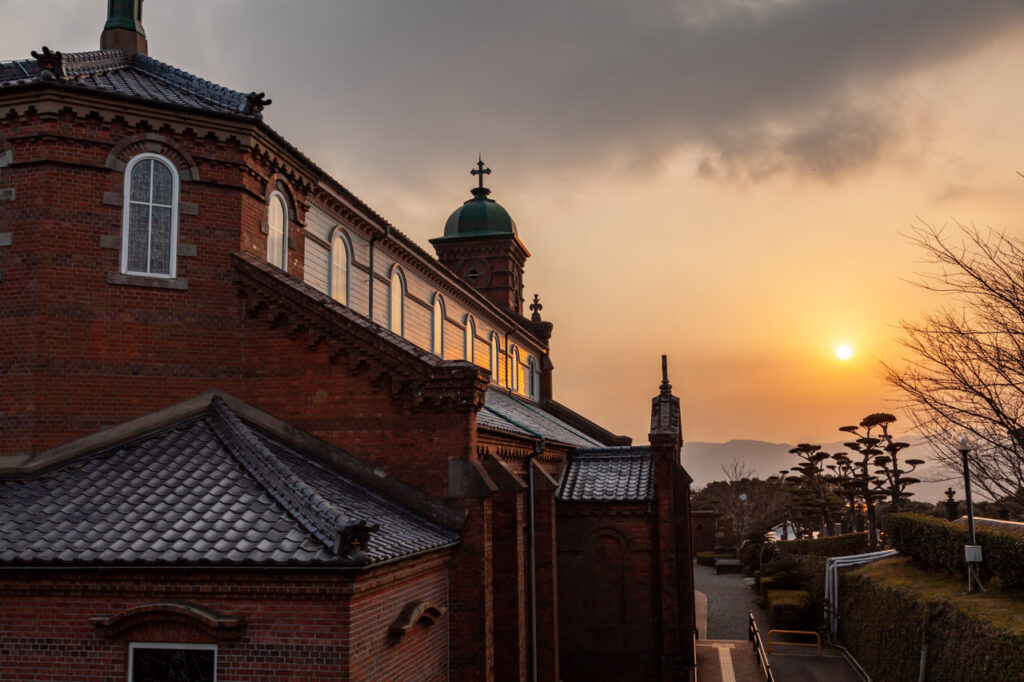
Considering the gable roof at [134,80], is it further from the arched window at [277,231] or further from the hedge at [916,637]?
the hedge at [916,637]

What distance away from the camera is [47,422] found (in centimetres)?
1213

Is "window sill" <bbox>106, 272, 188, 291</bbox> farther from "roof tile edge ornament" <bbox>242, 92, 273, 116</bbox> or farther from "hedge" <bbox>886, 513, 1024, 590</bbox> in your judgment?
"hedge" <bbox>886, 513, 1024, 590</bbox>

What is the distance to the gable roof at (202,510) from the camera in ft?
30.6

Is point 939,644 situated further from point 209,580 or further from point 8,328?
point 8,328

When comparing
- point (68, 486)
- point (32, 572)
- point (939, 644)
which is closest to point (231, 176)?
point (68, 486)

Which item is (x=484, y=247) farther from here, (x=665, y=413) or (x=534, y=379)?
(x=665, y=413)

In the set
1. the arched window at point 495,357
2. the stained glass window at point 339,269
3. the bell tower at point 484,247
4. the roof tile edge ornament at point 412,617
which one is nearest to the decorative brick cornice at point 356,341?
the roof tile edge ornament at point 412,617

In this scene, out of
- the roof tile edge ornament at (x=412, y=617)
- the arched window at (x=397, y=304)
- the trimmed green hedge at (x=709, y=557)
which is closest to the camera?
the roof tile edge ornament at (x=412, y=617)

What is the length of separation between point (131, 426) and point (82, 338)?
62.6 inches

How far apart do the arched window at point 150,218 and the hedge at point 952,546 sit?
55.3ft

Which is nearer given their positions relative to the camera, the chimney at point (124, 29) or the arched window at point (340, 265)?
the chimney at point (124, 29)

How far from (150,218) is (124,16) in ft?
18.7

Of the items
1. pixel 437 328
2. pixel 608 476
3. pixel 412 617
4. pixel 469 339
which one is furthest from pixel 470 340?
pixel 412 617

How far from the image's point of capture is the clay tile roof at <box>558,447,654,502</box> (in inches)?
844
